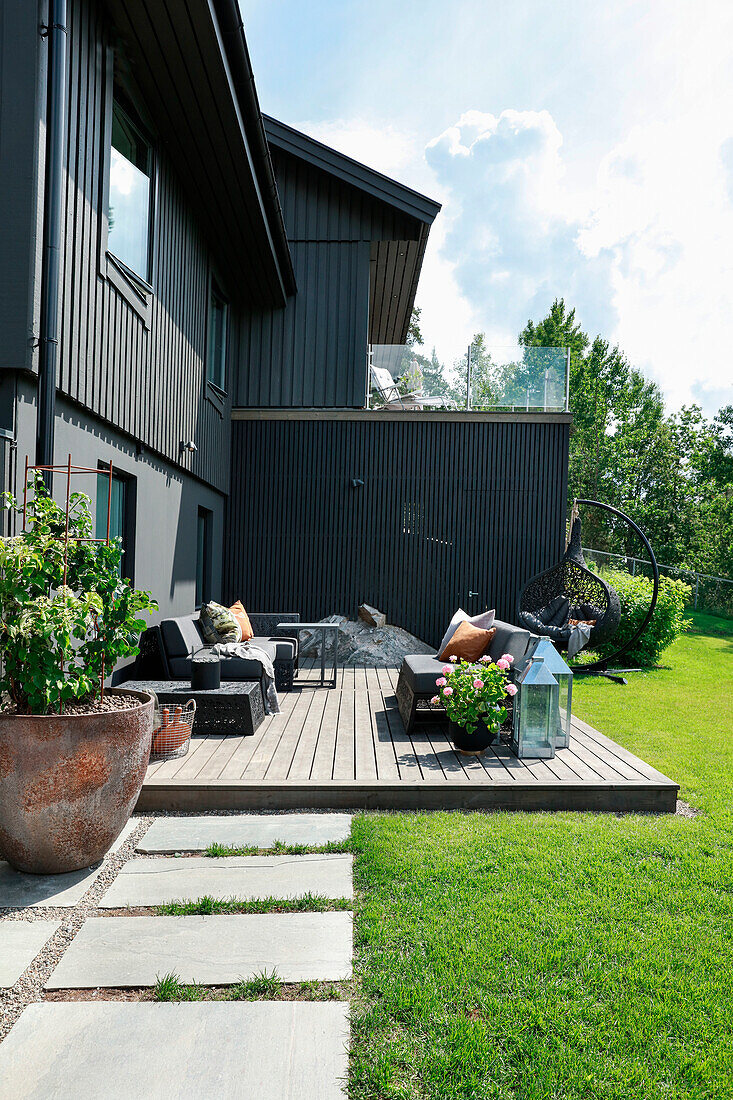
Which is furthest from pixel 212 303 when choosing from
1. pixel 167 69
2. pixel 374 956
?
pixel 374 956

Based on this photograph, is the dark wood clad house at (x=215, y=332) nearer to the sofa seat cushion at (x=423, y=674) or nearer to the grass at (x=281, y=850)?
the grass at (x=281, y=850)

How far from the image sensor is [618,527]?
26.1 meters

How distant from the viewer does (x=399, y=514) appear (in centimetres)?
984

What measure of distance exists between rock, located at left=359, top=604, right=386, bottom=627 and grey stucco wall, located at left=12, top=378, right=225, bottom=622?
1.99m

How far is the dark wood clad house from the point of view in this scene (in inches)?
151

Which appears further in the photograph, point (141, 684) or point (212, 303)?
point (212, 303)

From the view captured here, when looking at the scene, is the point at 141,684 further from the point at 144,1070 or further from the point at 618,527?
the point at 618,527

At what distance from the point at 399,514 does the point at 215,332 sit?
3.42 meters

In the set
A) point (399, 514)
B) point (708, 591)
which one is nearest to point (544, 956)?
point (399, 514)

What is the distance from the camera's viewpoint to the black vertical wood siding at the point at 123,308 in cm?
427

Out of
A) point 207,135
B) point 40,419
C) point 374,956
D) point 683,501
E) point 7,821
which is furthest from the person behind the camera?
point 683,501

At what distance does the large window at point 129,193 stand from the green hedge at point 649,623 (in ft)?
23.7

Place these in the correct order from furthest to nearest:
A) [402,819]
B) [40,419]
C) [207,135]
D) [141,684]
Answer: [207,135]
[141,684]
[40,419]
[402,819]

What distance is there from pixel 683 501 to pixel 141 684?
79.2ft
